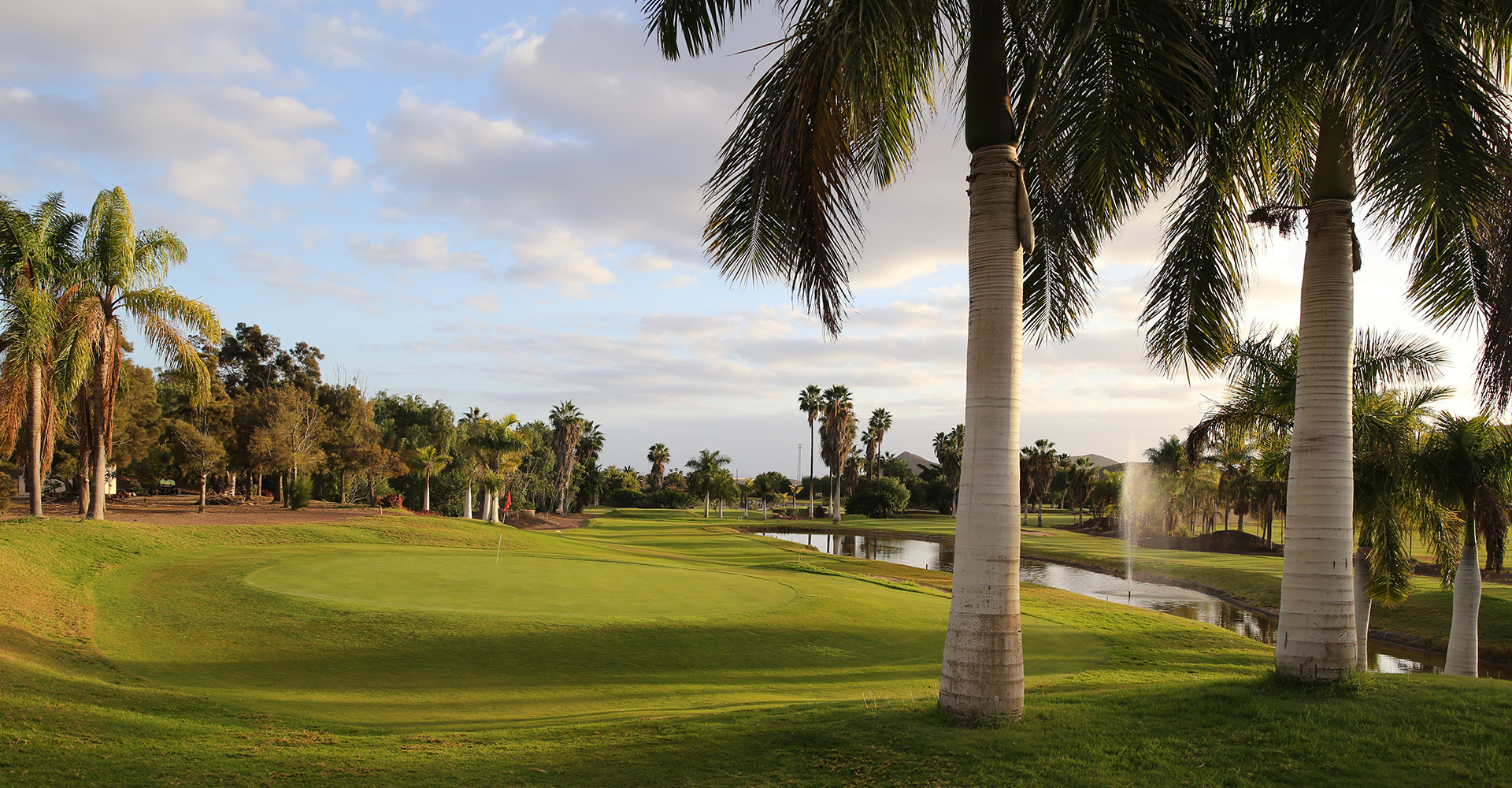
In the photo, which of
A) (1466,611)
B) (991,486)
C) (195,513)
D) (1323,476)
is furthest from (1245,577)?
(195,513)

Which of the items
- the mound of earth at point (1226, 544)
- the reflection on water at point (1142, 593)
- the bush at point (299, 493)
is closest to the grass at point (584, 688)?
the reflection on water at point (1142, 593)

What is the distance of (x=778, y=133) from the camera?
23.9 feet

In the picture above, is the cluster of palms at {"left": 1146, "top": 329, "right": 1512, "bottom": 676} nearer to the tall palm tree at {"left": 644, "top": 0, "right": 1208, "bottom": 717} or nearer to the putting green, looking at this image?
the tall palm tree at {"left": 644, "top": 0, "right": 1208, "bottom": 717}

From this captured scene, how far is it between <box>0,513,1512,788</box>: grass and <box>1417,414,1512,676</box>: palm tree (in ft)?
13.8

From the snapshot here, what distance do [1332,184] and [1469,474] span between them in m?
11.1

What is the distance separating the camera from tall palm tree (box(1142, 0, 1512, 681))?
252 inches

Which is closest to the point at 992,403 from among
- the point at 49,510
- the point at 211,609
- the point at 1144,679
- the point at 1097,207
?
the point at 1097,207

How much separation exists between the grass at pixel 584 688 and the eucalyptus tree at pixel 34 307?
159 inches

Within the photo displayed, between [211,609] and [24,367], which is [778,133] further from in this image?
[24,367]

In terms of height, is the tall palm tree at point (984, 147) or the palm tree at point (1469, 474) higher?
the tall palm tree at point (984, 147)

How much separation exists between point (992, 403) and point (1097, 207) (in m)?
2.46

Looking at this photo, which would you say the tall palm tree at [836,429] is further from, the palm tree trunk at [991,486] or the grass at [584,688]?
the palm tree trunk at [991,486]

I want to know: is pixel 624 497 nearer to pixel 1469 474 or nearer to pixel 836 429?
pixel 836 429

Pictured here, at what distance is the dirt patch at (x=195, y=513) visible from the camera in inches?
1003
